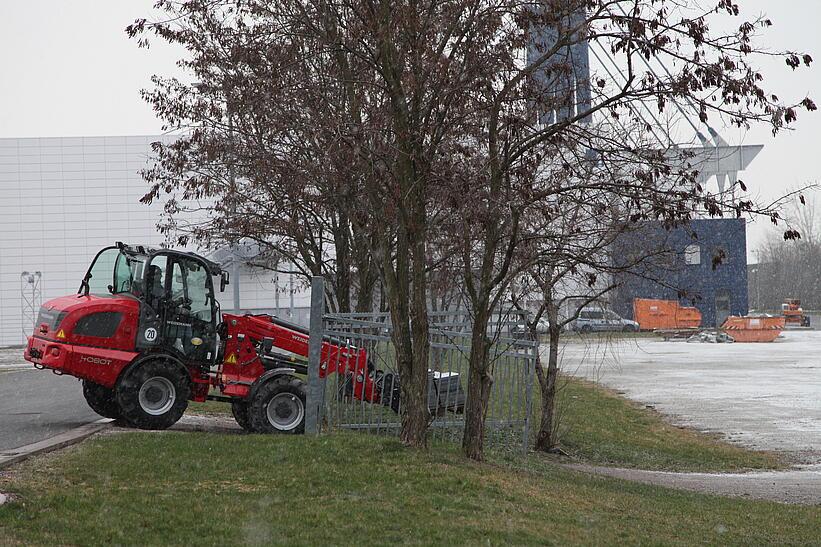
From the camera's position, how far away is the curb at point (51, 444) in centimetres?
1069

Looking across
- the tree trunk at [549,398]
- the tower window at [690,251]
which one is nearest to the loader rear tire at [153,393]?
the tree trunk at [549,398]

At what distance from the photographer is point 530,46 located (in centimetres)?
1231

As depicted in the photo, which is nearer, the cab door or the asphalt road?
the asphalt road

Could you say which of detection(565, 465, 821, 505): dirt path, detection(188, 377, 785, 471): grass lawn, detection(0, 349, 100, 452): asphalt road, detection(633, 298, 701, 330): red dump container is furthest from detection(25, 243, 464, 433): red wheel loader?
detection(633, 298, 701, 330): red dump container

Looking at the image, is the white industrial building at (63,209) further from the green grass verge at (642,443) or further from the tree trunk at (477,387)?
the tree trunk at (477,387)

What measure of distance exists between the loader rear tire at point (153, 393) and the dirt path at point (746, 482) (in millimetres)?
5790

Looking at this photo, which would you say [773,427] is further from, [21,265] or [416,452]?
[21,265]

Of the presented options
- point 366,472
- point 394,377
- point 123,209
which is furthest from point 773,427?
point 123,209

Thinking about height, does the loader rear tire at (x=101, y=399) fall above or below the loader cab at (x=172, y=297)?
below

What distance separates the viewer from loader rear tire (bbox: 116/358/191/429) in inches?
561

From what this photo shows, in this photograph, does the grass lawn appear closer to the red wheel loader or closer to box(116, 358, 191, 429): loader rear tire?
the red wheel loader

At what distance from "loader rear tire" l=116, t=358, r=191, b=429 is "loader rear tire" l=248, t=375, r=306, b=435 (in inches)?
42.7

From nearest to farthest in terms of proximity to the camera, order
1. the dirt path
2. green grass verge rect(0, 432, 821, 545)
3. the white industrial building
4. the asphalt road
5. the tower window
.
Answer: green grass verge rect(0, 432, 821, 545), the dirt path, the asphalt road, the tower window, the white industrial building

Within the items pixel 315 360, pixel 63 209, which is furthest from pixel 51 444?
pixel 63 209
